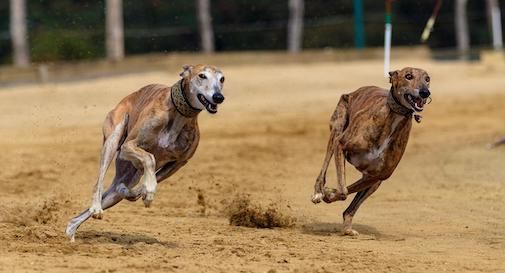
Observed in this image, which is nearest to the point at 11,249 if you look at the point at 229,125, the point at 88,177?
the point at 88,177

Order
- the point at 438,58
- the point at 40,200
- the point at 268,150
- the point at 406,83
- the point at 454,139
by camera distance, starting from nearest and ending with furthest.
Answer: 1. the point at 406,83
2. the point at 40,200
3. the point at 268,150
4. the point at 454,139
5. the point at 438,58

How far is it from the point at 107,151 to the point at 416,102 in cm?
232

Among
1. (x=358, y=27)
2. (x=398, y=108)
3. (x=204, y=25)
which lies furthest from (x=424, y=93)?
(x=358, y=27)

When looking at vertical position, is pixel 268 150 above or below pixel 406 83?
below

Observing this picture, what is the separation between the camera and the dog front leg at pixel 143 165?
7875 mm

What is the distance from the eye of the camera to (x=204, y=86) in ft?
26.5

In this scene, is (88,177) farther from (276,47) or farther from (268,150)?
(276,47)

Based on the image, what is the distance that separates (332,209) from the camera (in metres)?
11.1

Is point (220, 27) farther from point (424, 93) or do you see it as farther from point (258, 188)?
point (424, 93)

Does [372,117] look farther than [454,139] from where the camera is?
No

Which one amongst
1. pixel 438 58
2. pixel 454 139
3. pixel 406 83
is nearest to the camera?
pixel 406 83

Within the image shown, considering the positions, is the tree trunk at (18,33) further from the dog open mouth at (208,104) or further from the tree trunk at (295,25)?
the dog open mouth at (208,104)

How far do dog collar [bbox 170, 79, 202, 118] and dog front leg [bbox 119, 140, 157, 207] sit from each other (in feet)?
1.25

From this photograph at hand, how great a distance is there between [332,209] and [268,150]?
14.1 ft
